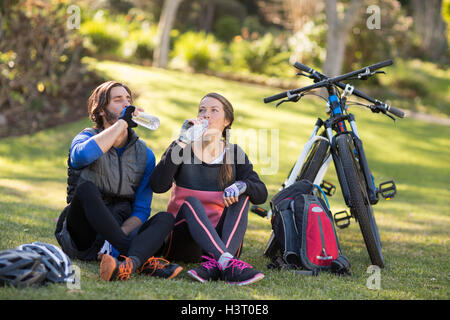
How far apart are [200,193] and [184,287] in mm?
864

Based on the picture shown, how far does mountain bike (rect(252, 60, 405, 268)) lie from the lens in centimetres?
390

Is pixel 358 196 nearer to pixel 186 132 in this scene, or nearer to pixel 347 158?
pixel 347 158

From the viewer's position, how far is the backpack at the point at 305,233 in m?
3.76

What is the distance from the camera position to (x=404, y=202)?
7.71 m

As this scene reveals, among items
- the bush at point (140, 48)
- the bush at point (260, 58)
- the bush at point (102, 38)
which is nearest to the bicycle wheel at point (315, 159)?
the bush at point (260, 58)

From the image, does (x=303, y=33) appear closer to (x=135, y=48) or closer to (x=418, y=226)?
(x=135, y=48)

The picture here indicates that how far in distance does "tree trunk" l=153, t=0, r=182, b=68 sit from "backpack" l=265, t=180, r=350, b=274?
1260 centimetres

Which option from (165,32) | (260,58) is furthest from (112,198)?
(260,58)

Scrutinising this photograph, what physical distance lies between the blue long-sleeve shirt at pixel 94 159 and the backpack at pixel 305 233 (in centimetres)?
94

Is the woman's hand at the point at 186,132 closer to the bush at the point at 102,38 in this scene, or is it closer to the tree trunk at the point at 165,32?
the tree trunk at the point at 165,32

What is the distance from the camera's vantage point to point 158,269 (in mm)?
3408

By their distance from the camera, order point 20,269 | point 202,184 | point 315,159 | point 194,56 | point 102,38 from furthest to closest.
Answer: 1. point 102,38
2. point 194,56
3. point 315,159
4. point 202,184
5. point 20,269

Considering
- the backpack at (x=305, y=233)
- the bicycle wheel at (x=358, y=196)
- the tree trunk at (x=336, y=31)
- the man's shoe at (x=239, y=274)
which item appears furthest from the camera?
the tree trunk at (x=336, y=31)

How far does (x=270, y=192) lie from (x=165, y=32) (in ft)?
31.2
